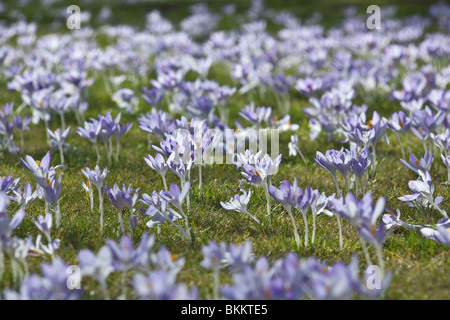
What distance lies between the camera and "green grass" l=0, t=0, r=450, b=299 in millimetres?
3639

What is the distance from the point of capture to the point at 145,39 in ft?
41.1

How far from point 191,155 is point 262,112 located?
177cm

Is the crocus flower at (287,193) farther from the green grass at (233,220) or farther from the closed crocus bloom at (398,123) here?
the closed crocus bloom at (398,123)

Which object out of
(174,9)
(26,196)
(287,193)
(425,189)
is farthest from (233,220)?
(174,9)

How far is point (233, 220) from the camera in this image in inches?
175

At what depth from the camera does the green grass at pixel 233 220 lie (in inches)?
143

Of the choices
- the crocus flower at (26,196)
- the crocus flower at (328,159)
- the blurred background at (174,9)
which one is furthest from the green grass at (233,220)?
the blurred background at (174,9)

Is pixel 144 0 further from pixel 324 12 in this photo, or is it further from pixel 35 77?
pixel 35 77

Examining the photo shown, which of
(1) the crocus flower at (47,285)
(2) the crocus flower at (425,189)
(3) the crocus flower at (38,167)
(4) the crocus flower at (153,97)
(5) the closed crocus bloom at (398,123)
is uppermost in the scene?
(4) the crocus flower at (153,97)

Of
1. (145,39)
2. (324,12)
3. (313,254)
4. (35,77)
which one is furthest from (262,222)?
(324,12)

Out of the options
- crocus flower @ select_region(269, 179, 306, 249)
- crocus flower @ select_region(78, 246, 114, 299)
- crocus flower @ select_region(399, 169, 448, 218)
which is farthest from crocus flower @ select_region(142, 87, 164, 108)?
crocus flower @ select_region(78, 246, 114, 299)

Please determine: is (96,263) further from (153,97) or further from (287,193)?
(153,97)

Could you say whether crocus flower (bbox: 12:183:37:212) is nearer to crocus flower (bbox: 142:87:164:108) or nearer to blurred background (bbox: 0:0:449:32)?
crocus flower (bbox: 142:87:164:108)

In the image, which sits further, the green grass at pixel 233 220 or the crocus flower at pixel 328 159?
the crocus flower at pixel 328 159
